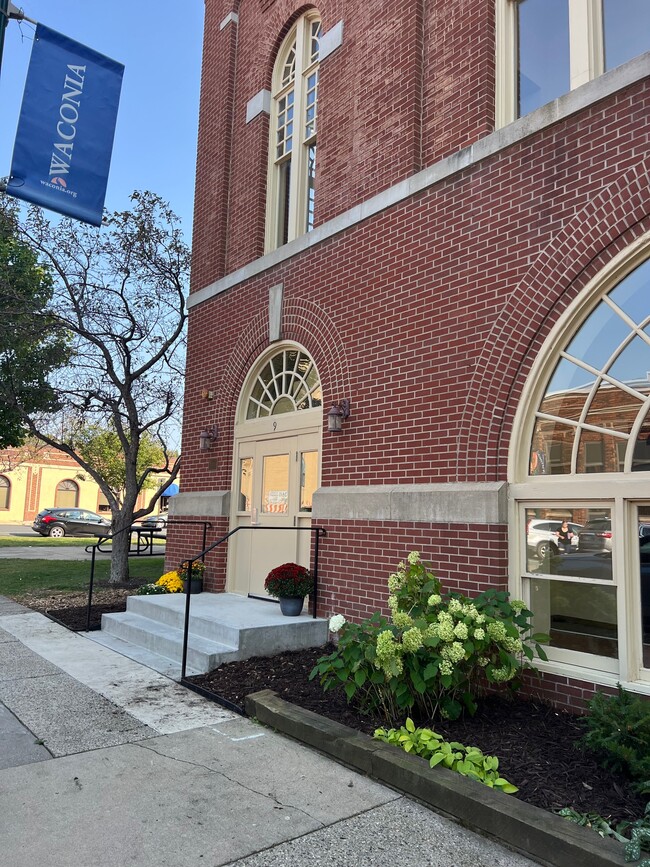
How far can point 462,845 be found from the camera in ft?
10.3

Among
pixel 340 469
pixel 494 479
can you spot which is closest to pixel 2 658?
pixel 340 469

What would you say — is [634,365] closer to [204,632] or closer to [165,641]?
[204,632]

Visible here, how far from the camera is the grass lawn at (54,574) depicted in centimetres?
1166

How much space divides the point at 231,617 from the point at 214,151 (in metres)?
7.27

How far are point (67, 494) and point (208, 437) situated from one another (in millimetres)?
37515

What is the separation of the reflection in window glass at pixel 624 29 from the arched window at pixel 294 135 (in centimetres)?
388

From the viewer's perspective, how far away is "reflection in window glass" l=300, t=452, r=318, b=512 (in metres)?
7.73

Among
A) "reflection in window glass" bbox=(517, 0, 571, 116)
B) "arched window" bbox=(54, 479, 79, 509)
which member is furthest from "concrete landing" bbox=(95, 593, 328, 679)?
"arched window" bbox=(54, 479, 79, 509)

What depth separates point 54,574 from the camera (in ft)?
44.9

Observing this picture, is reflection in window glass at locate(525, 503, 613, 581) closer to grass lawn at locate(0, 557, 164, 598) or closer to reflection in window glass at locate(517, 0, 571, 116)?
reflection in window glass at locate(517, 0, 571, 116)

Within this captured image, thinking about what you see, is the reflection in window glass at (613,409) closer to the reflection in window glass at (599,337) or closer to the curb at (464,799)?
the reflection in window glass at (599,337)

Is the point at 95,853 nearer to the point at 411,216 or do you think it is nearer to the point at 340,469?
the point at 340,469

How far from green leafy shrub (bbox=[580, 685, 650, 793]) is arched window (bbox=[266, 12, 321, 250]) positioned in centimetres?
664

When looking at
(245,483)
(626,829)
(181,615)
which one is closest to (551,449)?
(626,829)
